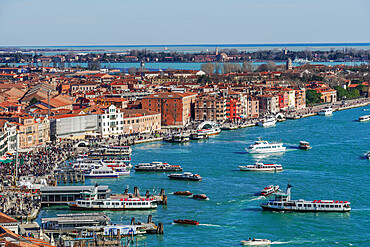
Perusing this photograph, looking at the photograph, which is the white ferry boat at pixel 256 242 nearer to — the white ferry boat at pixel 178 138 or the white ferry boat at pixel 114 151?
the white ferry boat at pixel 114 151

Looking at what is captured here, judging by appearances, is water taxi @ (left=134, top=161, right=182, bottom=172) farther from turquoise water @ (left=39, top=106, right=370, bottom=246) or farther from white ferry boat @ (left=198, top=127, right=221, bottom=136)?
white ferry boat @ (left=198, top=127, right=221, bottom=136)

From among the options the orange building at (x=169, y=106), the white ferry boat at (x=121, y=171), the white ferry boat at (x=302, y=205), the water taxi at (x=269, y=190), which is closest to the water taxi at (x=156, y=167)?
the white ferry boat at (x=121, y=171)

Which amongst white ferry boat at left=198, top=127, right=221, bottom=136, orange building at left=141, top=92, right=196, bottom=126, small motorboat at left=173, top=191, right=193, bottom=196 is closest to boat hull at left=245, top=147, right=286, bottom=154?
white ferry boat at left=198, top=127, right=221, bottom=136

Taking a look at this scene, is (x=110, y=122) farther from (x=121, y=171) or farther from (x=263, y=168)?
(x=263, y=168)

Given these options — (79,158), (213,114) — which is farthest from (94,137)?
(213,114)

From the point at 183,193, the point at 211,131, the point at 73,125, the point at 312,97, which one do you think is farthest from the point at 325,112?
the point at 183,193

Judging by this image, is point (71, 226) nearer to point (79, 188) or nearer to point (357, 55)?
point (79, 188)
